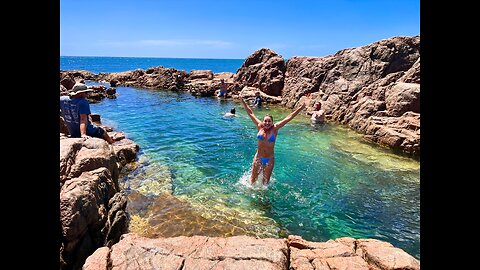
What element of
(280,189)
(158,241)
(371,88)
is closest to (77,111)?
(158,241)

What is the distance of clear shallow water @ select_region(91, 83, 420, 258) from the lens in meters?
7.18

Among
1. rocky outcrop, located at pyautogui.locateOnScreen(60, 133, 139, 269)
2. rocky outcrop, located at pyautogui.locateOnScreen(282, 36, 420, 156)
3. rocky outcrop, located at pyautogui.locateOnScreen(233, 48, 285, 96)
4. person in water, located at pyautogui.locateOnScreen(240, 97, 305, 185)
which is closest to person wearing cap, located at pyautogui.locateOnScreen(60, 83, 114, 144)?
rocky outcrop, located at pyautogui.locateOnScreen(60, 133, 139, 269)

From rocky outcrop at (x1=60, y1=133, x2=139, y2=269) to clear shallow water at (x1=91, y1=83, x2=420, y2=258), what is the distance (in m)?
0.87

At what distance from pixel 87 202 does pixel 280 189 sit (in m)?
5.75

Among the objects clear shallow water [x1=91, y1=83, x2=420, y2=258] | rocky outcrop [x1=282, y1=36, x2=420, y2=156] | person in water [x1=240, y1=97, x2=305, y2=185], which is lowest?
clear shallow water [x1=91, y1=83, x2=420, y2=258]

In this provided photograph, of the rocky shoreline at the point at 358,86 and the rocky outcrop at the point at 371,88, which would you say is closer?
the rocky outcrop at the point at 371,88

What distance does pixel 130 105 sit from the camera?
1113 inches

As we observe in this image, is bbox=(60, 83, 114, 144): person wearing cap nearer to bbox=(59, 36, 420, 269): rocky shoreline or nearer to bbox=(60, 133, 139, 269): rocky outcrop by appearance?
bbox=(59, 36, 420, 269): rocky shoreline

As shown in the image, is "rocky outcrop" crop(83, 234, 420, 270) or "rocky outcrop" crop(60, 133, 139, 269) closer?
"rocky outcrop" crop(83, 234, 420, 270)

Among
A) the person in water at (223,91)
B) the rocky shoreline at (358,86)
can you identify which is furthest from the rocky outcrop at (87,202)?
the person in water at (223,91)

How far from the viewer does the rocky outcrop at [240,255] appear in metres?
4.02

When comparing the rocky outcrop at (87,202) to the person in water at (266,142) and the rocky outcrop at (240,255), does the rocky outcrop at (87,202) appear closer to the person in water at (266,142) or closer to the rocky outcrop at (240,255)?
the rocky outcrop at (240,255)

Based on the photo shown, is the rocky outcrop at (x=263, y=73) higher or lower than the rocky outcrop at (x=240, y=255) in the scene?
higher

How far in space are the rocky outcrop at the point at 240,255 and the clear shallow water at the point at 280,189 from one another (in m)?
2.29
